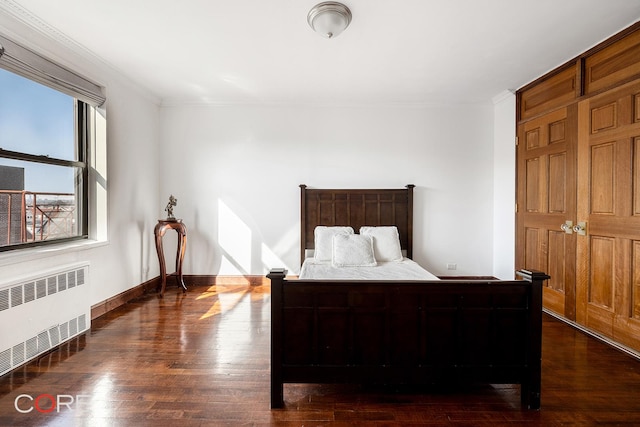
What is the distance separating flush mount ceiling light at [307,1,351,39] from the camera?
236 cm

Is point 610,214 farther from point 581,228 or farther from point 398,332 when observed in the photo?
point 398,332

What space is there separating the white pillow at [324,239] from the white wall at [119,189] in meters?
2.22

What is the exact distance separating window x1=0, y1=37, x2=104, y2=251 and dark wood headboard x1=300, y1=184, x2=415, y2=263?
252 cm

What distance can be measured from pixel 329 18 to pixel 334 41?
1.57ft

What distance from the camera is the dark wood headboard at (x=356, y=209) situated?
4.57 meters

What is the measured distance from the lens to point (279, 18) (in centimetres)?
254

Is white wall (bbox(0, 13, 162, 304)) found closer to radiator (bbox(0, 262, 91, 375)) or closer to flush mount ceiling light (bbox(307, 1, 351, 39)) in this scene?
radiator (bbox(0, 262, 91, 375))

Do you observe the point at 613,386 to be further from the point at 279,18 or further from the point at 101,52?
the point at 101,52

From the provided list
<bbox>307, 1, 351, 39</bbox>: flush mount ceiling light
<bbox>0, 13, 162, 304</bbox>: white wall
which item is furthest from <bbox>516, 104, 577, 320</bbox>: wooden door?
<bbox>0, 13, 162, 304</bbox>: white wall

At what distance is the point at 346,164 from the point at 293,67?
160 cm

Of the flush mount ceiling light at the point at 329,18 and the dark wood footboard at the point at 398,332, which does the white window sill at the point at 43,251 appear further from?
the flush mount ceiling light at the point at 329,18

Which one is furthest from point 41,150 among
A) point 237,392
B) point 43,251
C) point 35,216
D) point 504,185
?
point 504,185

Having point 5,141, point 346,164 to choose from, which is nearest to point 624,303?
point 346,164

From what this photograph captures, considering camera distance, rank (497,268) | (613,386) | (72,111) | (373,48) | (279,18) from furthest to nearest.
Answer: (497,268)
(72,111)
(373,48)
(279,18)
(613,386)
